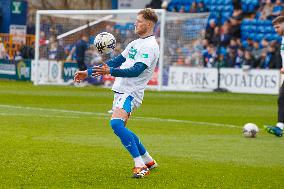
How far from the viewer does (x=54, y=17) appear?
38844 millimetres

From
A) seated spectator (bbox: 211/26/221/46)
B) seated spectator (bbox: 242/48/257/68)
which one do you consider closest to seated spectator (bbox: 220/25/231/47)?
seated spectator (bbox: 211/26/221/46)

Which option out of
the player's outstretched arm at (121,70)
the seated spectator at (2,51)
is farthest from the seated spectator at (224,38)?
the player's outstretched arm at (121,70)

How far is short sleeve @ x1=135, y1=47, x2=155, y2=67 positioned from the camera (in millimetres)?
→ 11336

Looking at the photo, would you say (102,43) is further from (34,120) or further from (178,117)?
(178,117)

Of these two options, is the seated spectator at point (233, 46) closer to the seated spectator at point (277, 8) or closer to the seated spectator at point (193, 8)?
the seated spectator at point (277, 8)

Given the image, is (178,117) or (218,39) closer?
(178,117)

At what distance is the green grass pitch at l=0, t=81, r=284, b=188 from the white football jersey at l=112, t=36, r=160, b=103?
102cm

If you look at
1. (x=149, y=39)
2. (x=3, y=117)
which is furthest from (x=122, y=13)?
(x=149, y=39)

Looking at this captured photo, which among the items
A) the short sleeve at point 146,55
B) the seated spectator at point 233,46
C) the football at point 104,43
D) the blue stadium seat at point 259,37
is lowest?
the seated spectator at point 233,46

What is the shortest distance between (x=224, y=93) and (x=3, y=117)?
15.8m

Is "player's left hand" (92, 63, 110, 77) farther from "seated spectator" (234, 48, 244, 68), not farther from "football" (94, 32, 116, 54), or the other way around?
"seated spectator" (234, 48, 244, 68)

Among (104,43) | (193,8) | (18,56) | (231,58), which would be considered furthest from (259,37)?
(104,43)

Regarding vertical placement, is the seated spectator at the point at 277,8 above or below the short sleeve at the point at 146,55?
above

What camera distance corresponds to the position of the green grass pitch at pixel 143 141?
1077cm
